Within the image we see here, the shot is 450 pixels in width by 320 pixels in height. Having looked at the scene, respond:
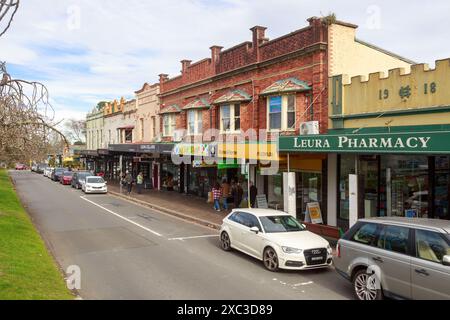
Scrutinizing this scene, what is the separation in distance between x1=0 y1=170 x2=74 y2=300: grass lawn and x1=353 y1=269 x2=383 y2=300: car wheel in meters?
5.53

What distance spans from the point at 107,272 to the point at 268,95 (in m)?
11.8

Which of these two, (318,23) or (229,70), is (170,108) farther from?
(318,23)

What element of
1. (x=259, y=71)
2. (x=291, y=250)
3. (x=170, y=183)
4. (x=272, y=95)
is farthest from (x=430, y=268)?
(x=170, y=183)

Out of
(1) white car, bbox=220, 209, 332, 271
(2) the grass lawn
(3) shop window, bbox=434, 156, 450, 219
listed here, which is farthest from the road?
(3) shop window, bbox=434, 156, 450, 219

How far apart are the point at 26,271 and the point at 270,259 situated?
560 centimetres

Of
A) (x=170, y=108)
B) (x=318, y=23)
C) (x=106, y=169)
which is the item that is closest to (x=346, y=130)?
(x=318, y=23)

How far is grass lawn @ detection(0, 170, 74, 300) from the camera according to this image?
7.59 meters

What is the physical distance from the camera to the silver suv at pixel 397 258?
6.90 m

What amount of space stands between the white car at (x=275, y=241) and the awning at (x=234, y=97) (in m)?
9.40

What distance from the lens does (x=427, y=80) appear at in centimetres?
1300


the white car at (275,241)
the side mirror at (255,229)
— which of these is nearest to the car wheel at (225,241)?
the white car at (275,241)

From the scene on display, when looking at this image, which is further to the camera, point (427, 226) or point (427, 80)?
point (427, 80)

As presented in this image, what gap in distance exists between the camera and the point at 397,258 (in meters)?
7.50
